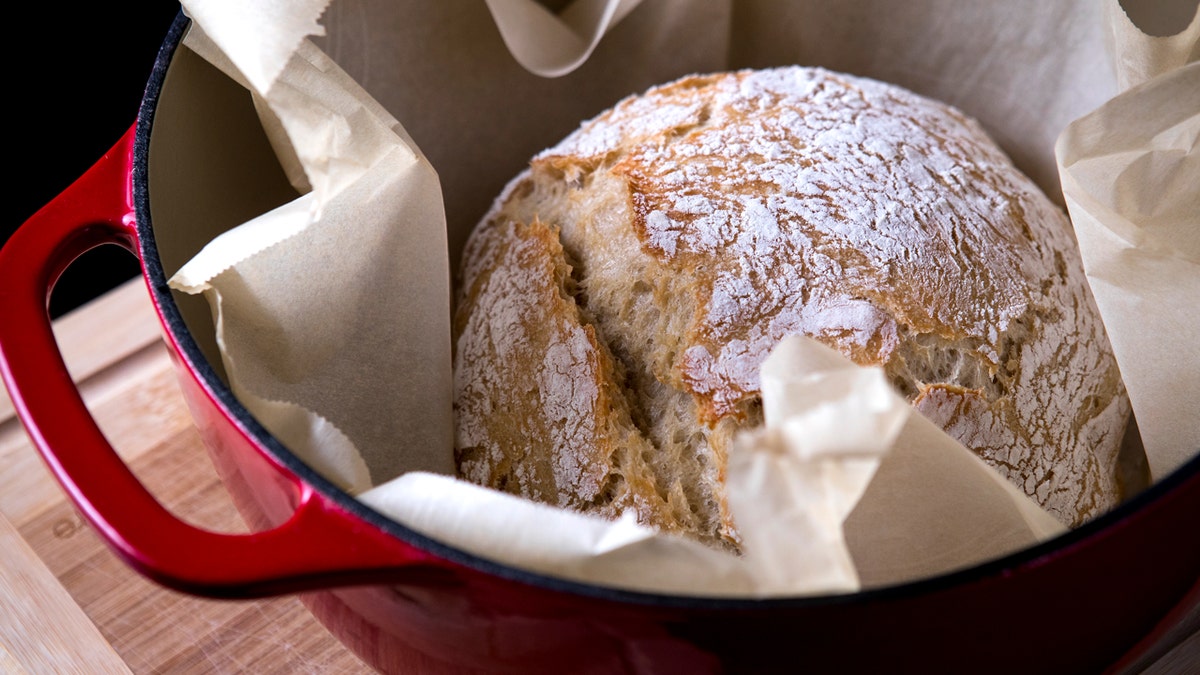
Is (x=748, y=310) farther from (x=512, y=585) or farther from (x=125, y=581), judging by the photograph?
(x=125, y=581)

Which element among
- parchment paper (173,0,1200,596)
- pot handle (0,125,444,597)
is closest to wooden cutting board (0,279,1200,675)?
parchment paper (173,0,1200,596)

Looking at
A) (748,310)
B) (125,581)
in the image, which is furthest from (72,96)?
(748,310)

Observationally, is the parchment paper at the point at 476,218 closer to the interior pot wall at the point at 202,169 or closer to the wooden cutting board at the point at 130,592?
the interior pot wall at the point at 202,169

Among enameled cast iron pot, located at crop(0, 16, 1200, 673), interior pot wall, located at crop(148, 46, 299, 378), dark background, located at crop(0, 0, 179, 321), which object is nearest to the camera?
enameled cast iron pot, located at crop(0, 16, 1200, 673)

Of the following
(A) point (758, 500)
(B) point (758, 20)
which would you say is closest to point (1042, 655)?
(A) point (758, 500)

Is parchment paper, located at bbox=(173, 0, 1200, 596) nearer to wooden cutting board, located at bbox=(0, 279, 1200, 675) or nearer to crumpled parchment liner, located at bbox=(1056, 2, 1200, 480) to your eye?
crumpled parchment liner, located at bbox=(1056, 2, 1200, 480)

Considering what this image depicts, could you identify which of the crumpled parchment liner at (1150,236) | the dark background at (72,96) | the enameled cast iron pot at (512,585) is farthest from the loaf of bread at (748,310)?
the dark background at (72,96)
